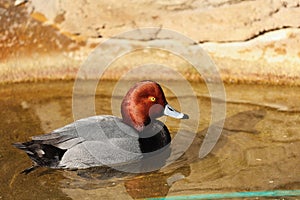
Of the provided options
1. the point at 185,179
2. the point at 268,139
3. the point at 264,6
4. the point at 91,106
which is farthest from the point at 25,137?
the point at 264,6

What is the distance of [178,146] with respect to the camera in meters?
5.48

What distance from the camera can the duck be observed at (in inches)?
199

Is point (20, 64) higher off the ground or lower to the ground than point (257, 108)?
higher

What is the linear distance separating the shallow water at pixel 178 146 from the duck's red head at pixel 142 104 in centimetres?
36

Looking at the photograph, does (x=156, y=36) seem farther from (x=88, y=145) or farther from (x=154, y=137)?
(x=88, y=145)

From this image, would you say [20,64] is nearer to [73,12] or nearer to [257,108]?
[73,12]

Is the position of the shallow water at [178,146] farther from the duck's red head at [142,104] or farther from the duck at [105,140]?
the duck's red head at [142,104]

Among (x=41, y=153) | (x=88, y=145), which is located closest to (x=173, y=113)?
(x=88, y=145)

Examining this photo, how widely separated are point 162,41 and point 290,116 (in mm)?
1853

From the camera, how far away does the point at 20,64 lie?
23.5ft

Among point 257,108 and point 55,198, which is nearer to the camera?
point 55,198

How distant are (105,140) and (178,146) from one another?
2.26 feet

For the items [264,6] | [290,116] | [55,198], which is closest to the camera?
[55,198]

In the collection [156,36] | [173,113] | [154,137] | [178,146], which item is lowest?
[178,146]
